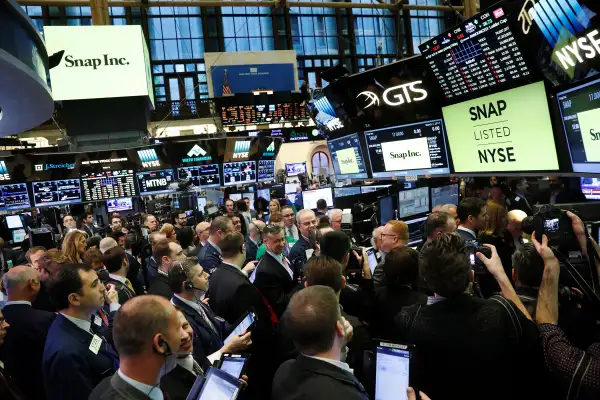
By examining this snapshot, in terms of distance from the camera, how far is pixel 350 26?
2934cm

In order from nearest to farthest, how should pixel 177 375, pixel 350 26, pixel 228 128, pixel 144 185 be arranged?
pixel 177 375, pixel 144 185, pixel 228 128, pixel 350 26

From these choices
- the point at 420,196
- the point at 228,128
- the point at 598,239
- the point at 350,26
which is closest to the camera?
the point at 598,239

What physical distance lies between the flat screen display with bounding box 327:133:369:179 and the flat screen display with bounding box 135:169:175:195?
4006 mm

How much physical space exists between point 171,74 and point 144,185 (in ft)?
56.7

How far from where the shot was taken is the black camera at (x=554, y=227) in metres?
2.35

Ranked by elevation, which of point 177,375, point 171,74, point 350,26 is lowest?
point 177,375

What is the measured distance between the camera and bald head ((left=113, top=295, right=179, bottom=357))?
1652 mm

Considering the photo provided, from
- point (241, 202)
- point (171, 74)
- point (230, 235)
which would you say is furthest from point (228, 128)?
point (230, 235)

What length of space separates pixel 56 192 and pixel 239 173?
3940 millimetres

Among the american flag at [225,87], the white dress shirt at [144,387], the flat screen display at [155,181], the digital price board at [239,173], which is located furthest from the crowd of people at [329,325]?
the american flag at [225,87]

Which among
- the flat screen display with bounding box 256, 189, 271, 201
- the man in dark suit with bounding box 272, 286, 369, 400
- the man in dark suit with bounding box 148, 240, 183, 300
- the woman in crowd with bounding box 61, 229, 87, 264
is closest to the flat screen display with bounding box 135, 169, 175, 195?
the flat screen display with bounding box 256, 189, 271, 201

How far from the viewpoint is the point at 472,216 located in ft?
13.5

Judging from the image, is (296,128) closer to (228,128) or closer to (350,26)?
(228,128)

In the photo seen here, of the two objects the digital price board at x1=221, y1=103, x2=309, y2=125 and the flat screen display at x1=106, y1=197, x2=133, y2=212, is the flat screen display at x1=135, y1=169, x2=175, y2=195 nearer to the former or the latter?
the flat screen display at x1=106, y1=197, x2=133, y2=212
